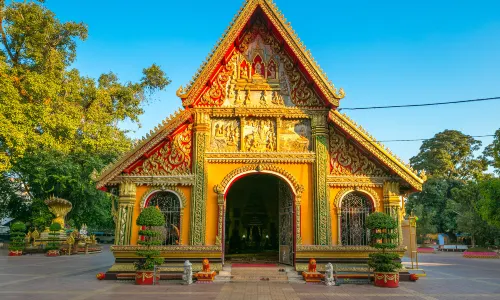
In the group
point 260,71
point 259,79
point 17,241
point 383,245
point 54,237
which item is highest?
point 260,71

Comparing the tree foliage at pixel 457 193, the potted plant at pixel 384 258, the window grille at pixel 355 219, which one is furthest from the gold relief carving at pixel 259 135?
the tree foliage at pixel 457 193

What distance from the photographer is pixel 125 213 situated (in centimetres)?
1380

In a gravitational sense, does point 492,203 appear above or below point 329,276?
above

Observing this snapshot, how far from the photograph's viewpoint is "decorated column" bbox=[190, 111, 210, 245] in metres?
13.6

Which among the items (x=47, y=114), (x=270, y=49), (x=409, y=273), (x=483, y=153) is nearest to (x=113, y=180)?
(x=270, y=49)

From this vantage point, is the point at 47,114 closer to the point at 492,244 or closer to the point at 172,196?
the point at 172,196

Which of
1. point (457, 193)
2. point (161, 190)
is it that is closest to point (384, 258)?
point (161, 190)

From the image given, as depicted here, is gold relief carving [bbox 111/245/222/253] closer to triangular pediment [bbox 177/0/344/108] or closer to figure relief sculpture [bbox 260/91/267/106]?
triangular pediment [bbox 177/0/344/108]

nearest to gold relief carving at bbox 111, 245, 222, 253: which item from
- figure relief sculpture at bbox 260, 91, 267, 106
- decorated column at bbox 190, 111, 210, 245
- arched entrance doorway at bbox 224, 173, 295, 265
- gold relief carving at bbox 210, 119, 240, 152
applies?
decorated column at bbox 190, 111, 210, 245

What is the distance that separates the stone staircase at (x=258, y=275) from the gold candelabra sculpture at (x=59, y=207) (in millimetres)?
20425

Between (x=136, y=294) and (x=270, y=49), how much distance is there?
9.83 m

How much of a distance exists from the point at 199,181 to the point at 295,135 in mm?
3915

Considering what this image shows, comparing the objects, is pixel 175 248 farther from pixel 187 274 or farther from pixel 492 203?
pixel 492 203

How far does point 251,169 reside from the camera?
14125 millimetres
